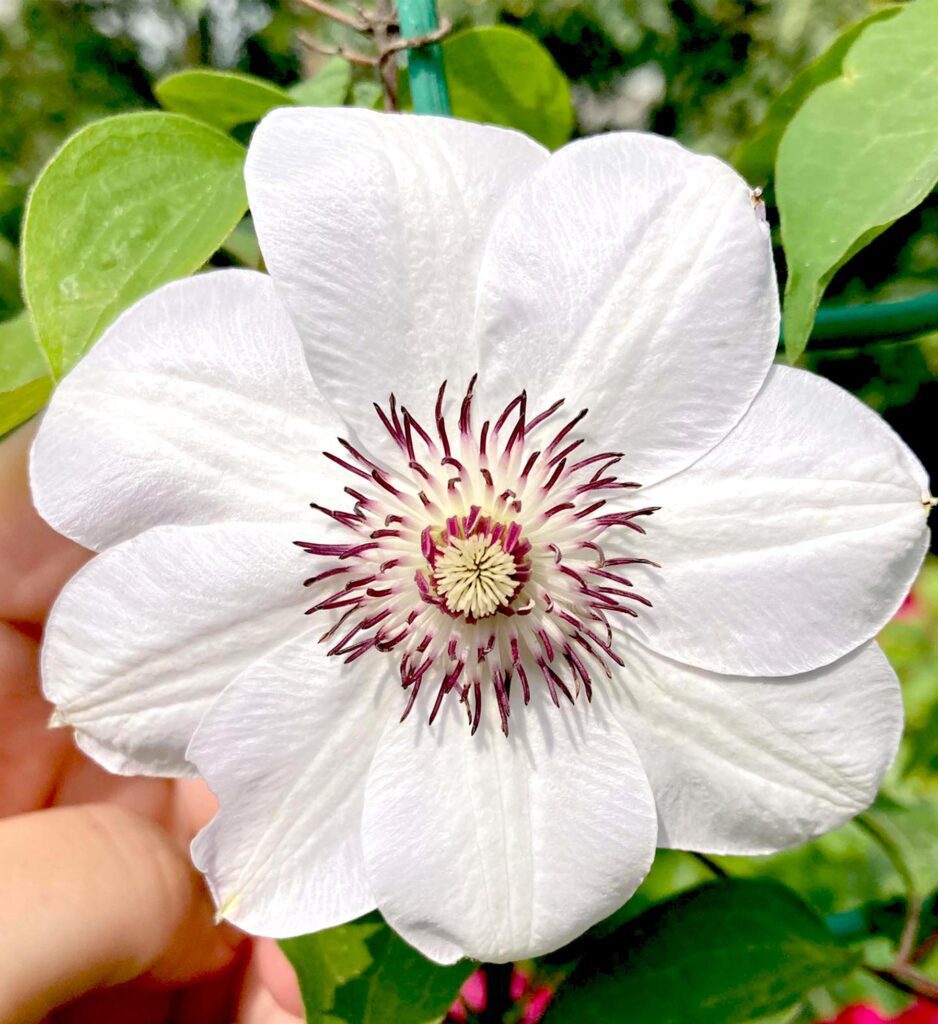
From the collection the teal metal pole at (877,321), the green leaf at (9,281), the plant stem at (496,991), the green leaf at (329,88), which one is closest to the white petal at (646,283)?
the teal metal pole at (877,321)

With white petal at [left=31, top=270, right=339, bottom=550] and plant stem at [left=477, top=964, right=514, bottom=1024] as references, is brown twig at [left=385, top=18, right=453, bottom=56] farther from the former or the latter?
plant stem at [left=477, top=964, right=514, bottom=1024]

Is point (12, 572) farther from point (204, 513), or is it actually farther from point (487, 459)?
point (487, 459)

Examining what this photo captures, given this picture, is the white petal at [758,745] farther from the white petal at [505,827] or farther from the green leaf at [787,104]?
the green leaf at [787,104]

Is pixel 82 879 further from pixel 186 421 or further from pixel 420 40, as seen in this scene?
pixel 420 40

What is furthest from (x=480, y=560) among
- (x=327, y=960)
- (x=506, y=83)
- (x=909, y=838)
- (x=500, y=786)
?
(x=909, y=838)

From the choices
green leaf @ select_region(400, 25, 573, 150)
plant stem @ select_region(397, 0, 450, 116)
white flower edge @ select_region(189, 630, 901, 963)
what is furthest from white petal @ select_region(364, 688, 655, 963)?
green leaf @ select_region(400, 25, 573, 150)

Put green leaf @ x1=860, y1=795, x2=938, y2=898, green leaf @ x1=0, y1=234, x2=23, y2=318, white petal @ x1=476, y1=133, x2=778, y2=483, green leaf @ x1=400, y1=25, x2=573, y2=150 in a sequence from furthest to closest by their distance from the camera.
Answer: green leaf @ x1=0, y1=234, x2=23, y2=318 < green leaf @ x1=860, y1=795, x2=938, y2=898 < green leaf @ x1=400, y1=25, x2=573, y2=150 < white petal @ x1=476, y1=133, x2=778, y2=483

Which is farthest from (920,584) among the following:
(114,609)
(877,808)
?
(114,609)
